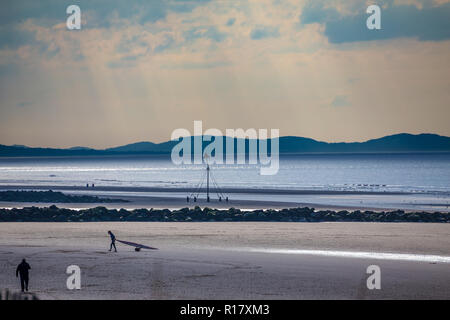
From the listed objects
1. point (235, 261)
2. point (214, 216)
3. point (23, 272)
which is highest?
point (23, 272)

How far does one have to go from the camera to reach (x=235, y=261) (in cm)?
2370

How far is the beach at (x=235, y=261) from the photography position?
740 inches

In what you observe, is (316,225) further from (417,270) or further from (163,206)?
(163,206)

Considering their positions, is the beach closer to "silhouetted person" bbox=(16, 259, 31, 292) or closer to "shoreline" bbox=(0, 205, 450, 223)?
"silhouetted person" bbox=(16, 259, 31, 292)

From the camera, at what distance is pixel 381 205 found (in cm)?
5288

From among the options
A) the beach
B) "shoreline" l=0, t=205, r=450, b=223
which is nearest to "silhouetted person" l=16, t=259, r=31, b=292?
the beach

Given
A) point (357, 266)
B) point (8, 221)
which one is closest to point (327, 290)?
point (357, 266)

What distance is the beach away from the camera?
18797 millimetres

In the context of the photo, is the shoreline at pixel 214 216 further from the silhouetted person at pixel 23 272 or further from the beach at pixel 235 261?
the silhouetted person at pixel 23 272

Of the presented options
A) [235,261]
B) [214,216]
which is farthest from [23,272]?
[214,216]

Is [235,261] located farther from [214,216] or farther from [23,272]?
[214,216]

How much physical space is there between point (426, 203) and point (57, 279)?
42454mm

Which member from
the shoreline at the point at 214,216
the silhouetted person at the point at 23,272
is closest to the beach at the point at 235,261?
the silhouetted person at the point at 23,272

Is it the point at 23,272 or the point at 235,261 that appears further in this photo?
the point at 235,261
